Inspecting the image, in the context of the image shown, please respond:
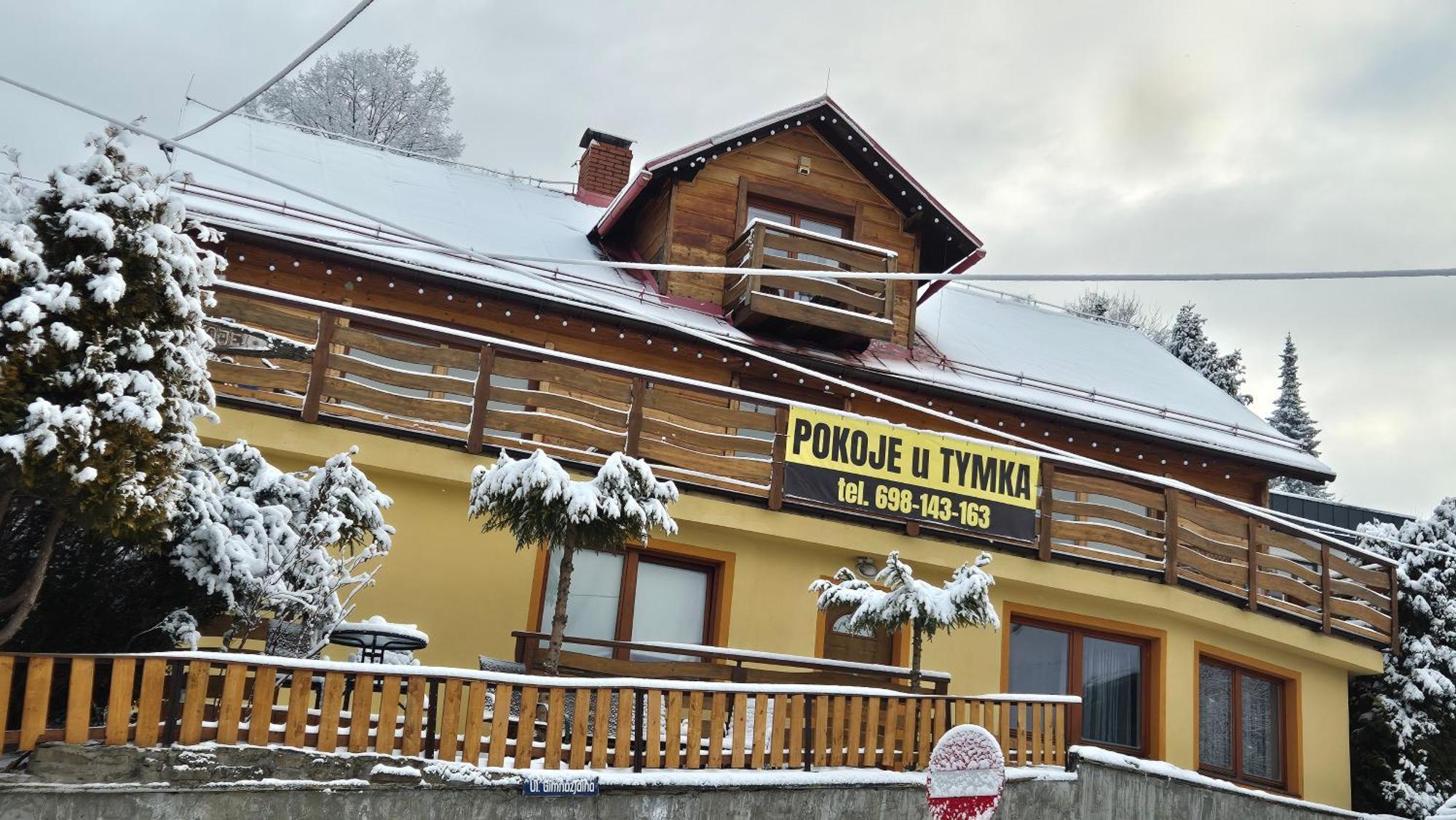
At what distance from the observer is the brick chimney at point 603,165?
2180 cm

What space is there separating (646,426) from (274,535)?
469cm

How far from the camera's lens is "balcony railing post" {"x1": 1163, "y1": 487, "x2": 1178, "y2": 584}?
15.1 metres

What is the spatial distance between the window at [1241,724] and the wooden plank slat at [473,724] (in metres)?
9.63

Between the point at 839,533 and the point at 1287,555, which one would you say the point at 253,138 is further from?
the point at 1287,555

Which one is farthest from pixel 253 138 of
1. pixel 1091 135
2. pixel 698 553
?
pixel 1091 135

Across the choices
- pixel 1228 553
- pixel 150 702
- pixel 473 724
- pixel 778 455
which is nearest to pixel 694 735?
pixel 473 724

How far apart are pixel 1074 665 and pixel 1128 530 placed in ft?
5.46

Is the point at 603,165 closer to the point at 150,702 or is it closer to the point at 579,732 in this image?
the point at 579,732

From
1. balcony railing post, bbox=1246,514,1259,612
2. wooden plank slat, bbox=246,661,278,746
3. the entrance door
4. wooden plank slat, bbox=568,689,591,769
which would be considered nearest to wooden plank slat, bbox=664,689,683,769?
wooden plank slat, bbox=568,689,591,769

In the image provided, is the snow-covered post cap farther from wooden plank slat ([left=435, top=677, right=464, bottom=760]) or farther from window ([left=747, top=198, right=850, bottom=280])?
window ([left=747, top=198, right=850, bottom=280])

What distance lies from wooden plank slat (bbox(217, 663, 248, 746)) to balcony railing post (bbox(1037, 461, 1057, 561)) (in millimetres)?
8989

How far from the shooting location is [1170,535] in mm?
15289

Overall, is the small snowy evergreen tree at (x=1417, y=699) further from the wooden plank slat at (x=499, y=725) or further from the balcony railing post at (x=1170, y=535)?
the wooden plank slat at (x=499, y=725)

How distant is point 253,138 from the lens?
18250 millimetres
